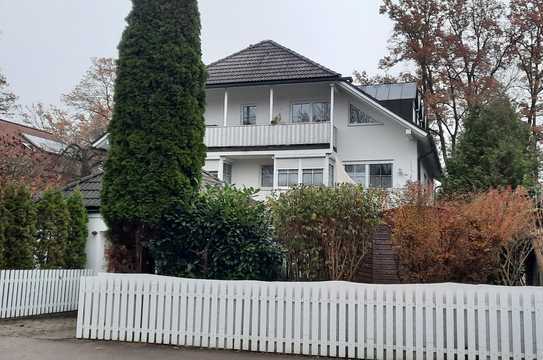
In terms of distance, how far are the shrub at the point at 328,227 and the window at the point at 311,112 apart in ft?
45.6

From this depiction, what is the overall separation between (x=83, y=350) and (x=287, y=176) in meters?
14.9

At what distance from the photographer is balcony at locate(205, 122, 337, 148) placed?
21.4 metres

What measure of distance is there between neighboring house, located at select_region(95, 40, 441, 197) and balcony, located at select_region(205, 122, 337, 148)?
42mm

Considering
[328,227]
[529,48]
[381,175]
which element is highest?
[529,48]

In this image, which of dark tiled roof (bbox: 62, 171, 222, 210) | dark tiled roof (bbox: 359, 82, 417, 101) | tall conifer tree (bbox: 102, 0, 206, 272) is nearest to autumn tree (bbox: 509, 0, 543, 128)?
dark tiled roof (bbox: 359, 82, 417, 101)

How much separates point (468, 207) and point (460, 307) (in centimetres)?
231

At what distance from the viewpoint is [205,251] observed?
9641mm

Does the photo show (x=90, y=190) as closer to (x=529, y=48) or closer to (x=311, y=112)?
(x=311, y=112)

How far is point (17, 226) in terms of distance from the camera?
11.1m

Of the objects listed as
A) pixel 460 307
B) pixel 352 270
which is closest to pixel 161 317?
pixel 352 270

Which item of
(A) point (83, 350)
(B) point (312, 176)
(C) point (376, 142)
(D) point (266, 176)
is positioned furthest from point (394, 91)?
(A) point (83, 350)

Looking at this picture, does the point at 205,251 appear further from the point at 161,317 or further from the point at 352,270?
the point at 352,270

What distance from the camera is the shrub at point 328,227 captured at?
9.01 m

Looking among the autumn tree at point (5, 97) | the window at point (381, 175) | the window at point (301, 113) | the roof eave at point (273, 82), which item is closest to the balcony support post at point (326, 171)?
the window at point (381, 175)
